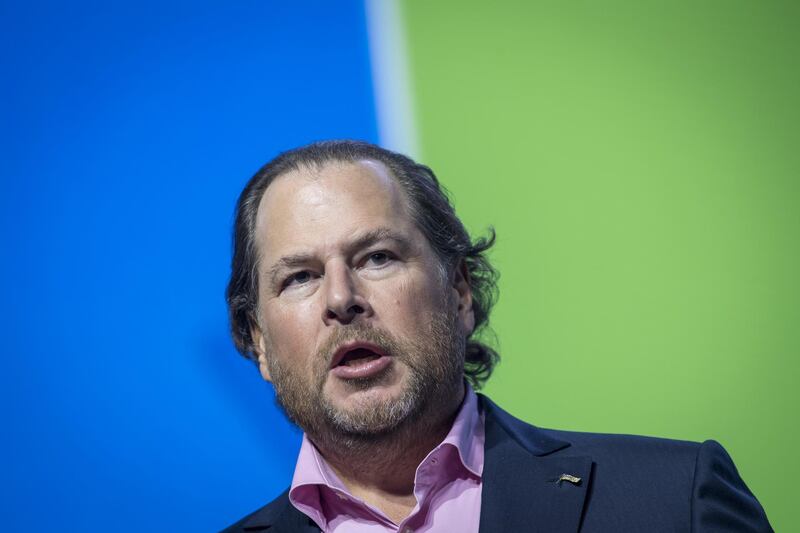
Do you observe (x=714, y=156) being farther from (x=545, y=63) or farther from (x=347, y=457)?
(x=347, y=457)

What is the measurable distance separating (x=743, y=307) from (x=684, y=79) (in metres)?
0.81

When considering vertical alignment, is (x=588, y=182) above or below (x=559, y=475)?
above

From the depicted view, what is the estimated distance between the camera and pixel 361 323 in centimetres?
252

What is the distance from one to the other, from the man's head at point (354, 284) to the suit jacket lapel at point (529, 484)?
24 centimetres

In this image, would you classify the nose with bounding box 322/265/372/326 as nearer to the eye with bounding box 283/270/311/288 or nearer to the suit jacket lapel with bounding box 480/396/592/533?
the eye with bounding box 283/270/311/288

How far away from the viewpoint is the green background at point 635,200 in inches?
126

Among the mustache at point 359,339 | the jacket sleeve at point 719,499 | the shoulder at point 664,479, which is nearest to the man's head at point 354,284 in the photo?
the mustache at point 359,339

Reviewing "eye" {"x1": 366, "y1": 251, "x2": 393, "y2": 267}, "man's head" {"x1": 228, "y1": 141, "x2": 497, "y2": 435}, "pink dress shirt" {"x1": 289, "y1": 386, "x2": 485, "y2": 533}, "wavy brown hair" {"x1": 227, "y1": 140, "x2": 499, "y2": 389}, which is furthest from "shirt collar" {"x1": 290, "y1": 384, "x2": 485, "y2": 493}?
"eye" {"x1": 366, "y1": 251, "x2": 393, "y2": 267}

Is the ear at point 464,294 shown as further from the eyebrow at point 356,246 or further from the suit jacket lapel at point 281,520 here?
the suit jacket lapel at point 281,520

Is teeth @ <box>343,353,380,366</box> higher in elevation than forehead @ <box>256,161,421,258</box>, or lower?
lower

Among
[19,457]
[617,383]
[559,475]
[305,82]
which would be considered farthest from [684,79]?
[19,457]

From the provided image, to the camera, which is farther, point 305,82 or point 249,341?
point 305,82

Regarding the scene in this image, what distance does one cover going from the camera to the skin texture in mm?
2539

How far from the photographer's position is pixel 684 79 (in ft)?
10.9
